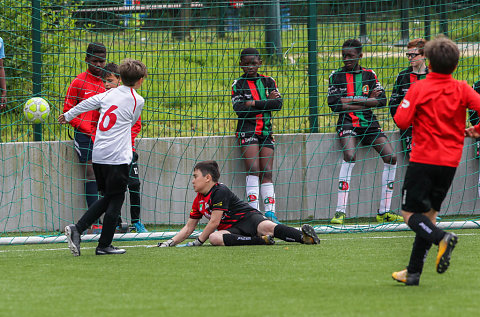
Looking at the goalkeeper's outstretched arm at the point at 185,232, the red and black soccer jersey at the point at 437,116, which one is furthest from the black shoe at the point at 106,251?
the red and black soccer jersey at the point at 437,116

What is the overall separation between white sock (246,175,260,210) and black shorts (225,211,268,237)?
5.33 feet

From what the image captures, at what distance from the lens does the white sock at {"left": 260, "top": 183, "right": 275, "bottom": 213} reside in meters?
8.95

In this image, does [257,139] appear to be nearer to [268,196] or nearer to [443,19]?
[268,196]

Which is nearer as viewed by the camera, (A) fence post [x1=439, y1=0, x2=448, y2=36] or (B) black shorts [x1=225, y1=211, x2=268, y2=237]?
(B) black shorts [x1=225, y1=211, x2=268, y2=237]

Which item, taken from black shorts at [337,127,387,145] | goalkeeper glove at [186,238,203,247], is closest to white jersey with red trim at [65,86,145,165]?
goalkeeper glove at [186,238,203,247]

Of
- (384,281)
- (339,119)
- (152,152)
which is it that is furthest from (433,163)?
(152,152)

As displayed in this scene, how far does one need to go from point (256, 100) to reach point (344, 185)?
1.46 meters

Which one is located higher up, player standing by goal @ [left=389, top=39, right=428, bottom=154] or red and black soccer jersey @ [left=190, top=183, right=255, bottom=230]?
player standing by goal @ [left=389, top=39, right=428, bottom=154]

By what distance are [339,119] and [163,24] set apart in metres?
2.47

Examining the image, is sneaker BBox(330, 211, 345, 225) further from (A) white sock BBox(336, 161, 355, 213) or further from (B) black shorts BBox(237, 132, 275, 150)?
(B) black shorts BBox(237, 132, 275, 150)

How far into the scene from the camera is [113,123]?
6566 mm

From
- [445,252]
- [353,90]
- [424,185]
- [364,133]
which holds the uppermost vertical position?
[353,90]

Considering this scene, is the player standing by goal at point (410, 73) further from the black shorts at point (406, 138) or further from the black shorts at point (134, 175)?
the black shorts at point (134, 175)

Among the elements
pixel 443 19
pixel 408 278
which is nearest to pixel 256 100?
pixel 443 19
